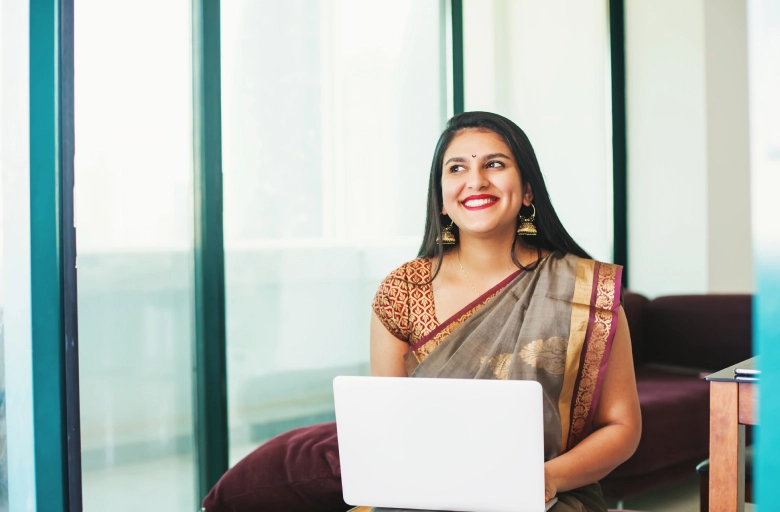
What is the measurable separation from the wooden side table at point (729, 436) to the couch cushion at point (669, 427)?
150 cm

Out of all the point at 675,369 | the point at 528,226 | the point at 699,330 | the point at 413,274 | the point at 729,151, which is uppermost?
the point at 729,151

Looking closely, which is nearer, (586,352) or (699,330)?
(586,352)

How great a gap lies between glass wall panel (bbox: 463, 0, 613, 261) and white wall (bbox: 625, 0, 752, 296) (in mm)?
247

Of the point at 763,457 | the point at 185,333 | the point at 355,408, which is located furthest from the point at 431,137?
the point at 763,457

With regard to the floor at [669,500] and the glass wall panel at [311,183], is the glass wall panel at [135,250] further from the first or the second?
the floor at [669,500]

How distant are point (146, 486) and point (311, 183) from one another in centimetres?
123

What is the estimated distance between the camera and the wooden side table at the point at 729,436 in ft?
4.06

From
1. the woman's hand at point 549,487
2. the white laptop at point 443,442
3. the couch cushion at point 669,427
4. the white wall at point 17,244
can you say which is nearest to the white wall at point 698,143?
the couch cushion at point 669,427

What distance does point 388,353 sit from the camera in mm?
1725

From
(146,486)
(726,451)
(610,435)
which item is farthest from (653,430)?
(146,486)

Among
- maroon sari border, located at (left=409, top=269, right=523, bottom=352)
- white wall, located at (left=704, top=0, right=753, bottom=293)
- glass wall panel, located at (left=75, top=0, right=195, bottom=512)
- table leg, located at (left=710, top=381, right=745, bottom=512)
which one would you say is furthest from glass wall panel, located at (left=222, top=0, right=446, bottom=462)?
table leg, located at (left=710, top=381, right=745, bottom=512)

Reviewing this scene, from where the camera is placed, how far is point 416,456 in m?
1.19

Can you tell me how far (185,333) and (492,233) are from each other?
1290mm

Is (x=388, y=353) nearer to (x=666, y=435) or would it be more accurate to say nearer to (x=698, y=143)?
(x=666, y=435)
